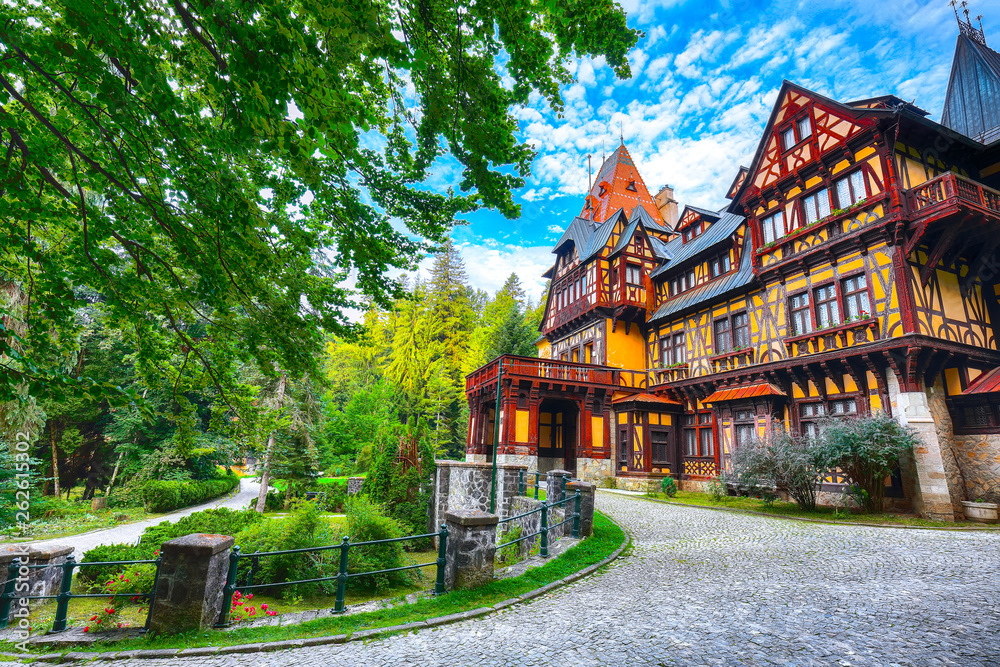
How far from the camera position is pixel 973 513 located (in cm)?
1192

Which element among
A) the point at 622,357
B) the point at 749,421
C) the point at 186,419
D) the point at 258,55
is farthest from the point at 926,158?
the point at 186,419

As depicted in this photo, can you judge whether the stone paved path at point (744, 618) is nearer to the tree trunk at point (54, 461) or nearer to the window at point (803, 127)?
the window at point (803, 127)

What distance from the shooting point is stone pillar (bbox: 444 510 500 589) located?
6496mm

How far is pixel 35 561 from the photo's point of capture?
20.0ft

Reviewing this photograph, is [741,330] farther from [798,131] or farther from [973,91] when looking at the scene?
[973,91]

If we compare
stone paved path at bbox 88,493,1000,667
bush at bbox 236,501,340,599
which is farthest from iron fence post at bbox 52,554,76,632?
bush at bbox 236,501,340,599

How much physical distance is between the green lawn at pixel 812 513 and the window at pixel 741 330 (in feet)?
19.5

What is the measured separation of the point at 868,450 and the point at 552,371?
13007 millimetres

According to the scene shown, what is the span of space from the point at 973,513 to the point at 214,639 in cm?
1705

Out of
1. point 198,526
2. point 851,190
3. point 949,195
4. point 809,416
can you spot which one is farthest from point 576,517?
point 851,190

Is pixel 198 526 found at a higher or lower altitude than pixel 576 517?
lower

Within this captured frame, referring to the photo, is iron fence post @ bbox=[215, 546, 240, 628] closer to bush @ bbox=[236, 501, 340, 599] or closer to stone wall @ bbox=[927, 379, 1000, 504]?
bush @ bbox=[236, 501, 340, 599]

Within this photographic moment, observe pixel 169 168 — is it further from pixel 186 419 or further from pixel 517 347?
pixel 517 347

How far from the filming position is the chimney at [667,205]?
32250mm
